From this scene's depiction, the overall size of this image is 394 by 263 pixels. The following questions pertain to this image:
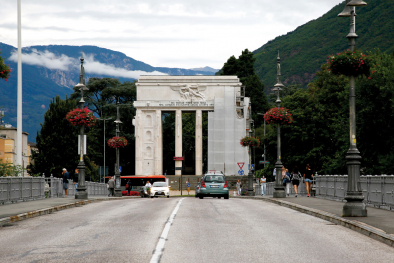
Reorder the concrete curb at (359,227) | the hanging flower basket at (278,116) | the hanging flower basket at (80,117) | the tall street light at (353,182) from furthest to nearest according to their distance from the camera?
the hanging flower basket at (278,116) < the hanging flower basket at (80,117) < the tall street light at (353,182) < the concrete curb at (359,227)

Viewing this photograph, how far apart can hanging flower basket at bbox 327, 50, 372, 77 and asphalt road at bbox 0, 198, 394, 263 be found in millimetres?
4977

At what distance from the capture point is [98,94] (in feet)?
340

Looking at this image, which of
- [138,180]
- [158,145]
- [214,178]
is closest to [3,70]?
[214,178]

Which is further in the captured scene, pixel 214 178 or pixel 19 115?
pixel 214 178

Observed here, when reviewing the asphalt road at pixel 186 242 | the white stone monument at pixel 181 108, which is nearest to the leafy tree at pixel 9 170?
the asphalt road at pixel 186 242

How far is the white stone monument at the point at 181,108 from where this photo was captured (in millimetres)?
83250

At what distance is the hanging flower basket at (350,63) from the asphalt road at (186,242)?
4.98 meters

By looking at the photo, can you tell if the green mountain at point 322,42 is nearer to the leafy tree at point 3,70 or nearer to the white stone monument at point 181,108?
the white stone monument at point 181,108

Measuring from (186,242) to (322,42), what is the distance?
174 meters

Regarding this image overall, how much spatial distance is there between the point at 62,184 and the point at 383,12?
469ft

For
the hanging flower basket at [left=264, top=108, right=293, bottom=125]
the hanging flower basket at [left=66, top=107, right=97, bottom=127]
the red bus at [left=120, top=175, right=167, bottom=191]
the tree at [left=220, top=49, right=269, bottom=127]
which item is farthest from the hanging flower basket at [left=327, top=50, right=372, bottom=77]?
the tree at [left=220, top=49, right=269, bottom=127]

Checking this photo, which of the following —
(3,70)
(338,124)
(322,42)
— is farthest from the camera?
(322,42)

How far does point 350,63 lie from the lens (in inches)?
680

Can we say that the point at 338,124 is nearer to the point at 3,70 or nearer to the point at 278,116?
the point at 278,116
